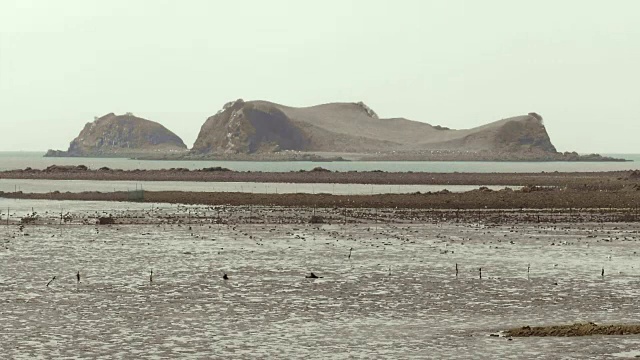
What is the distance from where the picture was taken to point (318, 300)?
2998 cm

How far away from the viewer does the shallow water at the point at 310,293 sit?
23.5 m

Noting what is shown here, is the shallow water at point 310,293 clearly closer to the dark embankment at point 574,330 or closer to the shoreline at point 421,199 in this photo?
the dark embankment at point 574,330

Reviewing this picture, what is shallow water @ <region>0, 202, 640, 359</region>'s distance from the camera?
23.5 meters

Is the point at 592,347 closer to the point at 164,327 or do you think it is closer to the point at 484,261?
the point at 164,327

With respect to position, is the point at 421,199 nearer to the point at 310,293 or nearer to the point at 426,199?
the point at 426,199

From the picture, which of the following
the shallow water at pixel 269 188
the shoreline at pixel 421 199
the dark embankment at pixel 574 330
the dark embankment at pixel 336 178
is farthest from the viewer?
the dark embankment at pixel 336 178

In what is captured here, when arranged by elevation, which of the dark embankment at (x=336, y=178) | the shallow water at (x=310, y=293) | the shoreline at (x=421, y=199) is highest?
the dark embankment at (x=336, y=178)

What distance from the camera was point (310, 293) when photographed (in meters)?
31.4

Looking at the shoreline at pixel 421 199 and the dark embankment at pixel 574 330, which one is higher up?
the shoreline at pixel 421 199

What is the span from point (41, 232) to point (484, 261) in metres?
24.3

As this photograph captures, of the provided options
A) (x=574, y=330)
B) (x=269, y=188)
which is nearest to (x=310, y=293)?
(x=574, y=330)

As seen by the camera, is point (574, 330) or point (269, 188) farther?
point (269, 188)

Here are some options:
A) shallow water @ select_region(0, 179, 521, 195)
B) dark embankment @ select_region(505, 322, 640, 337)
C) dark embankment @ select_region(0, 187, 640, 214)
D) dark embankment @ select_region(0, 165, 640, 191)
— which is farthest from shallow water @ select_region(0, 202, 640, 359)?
dark embankment @ select_region(0, 165, 640, 191)

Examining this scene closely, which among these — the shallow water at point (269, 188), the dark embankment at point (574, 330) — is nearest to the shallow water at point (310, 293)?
the dark embankment at point (574, 330)
